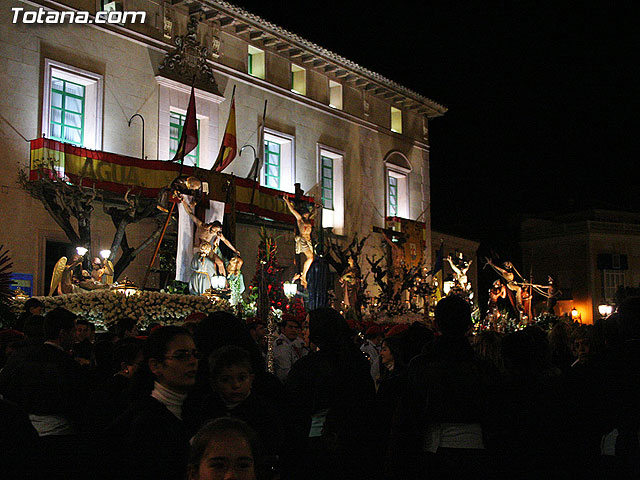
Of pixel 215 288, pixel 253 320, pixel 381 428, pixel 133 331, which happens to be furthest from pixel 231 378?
pixel 215 288

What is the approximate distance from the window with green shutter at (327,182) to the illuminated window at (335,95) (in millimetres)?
2564

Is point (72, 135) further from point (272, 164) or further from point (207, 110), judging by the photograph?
point (272, 164)

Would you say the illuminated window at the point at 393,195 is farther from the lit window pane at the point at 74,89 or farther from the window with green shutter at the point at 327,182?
the lit window pane at the point at 74,89

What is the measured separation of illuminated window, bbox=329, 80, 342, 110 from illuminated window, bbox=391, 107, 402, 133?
4.09m

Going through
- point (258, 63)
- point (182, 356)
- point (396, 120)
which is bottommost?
point (182, 356)

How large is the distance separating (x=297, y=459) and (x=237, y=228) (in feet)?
74.4

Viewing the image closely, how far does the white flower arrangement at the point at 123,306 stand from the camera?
13.0 m

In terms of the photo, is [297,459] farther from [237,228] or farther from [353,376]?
[237,228]

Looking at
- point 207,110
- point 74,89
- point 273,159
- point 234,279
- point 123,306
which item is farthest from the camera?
point 273,159

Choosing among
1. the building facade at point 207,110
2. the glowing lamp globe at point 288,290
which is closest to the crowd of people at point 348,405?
the glowing lamp globe at point 288,290

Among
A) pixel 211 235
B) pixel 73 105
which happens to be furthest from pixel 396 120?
pixel 211 235

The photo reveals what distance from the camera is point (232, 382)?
390 cm

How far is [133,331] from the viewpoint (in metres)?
9.90

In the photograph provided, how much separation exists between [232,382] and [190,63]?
22.7 m
